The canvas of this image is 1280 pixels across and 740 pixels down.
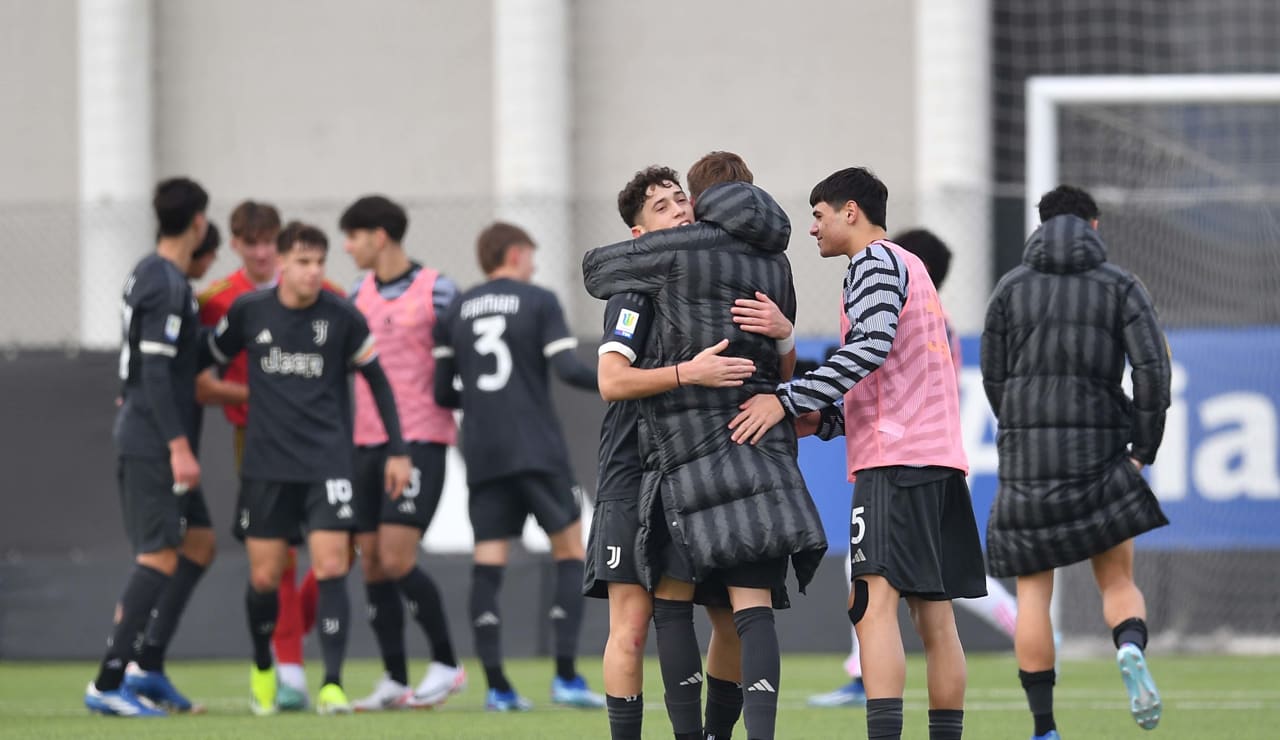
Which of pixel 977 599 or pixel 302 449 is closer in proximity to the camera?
pixel 302 449

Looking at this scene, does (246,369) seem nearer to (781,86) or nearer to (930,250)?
(930,250)

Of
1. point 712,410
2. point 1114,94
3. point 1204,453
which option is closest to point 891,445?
point 712,410

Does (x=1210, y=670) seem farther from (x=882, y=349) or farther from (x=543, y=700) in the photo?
(x=882, y=349)

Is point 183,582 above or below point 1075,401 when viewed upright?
below

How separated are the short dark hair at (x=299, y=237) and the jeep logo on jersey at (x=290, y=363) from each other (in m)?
0.45

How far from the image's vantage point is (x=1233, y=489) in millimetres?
11906

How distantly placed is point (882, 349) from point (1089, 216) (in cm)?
187

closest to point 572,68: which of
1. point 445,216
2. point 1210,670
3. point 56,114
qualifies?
point 445,216

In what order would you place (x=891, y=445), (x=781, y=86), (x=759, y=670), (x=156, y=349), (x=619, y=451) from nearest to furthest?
(x=759, y=670) < (x=891, y=445) < (x=619, y=451) < (x=156, y=349) < (x=781, y=86)

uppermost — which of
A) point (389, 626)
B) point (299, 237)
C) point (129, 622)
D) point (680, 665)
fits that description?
point (299, 237)

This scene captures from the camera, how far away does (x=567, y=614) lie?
894 centimetres

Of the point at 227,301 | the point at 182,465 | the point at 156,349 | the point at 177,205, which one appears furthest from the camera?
the point at 227,301

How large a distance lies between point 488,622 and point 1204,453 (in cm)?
523

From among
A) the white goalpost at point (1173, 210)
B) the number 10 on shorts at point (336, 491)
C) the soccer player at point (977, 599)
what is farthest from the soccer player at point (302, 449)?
the white goalpost at point (1173, 210)
